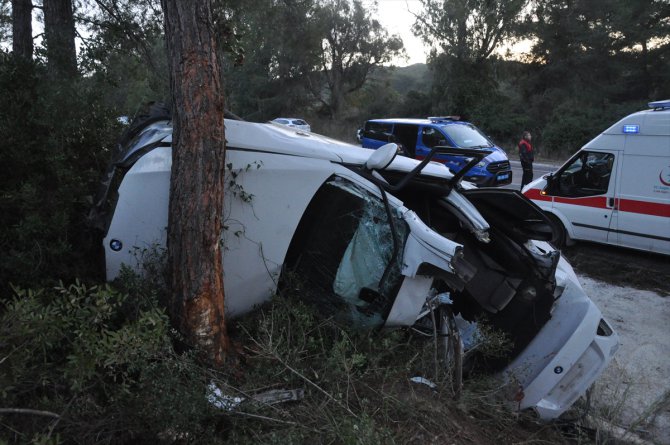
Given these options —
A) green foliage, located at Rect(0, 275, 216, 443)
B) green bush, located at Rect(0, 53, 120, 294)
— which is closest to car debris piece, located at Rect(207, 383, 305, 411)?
green foliage, located at Rect(0, 275, 216, 443)

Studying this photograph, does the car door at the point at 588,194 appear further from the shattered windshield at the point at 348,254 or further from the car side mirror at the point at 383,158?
the shattered windshield at the point at 348,254

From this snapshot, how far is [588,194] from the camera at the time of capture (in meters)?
7.92

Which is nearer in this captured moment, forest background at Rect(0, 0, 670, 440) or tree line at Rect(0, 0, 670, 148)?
forest background at Rect(0, 0, 670, 440)

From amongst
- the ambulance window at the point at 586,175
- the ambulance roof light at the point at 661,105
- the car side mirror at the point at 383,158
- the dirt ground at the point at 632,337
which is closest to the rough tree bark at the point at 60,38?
the car side mirror at the point at 383,158

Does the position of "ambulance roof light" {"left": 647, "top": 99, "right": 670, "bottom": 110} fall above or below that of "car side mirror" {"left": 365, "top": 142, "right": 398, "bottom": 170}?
above

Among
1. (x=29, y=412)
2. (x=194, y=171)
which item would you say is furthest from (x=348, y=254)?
(x=29, y=412)

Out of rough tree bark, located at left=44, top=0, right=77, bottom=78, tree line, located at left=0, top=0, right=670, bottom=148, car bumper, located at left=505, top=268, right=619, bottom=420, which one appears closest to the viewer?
car bumper, located at left=505, top=268, right=619, bottom=420

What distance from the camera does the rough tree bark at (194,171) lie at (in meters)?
3.03

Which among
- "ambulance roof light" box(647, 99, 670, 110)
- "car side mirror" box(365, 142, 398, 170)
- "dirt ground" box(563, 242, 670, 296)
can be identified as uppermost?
"ambulance roof light" box(647, 99, 670, 110)

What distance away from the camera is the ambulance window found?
25.3ft

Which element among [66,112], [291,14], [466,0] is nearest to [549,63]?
[466,0]

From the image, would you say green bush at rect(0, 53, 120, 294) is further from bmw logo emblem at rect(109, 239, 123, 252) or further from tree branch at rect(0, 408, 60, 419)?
tree branch at rect(0, 408, 60, 419)

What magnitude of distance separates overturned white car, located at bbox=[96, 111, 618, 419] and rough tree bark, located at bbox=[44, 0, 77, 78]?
2299 millimetres

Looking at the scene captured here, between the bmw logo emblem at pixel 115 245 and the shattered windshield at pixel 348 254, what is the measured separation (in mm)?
1153
